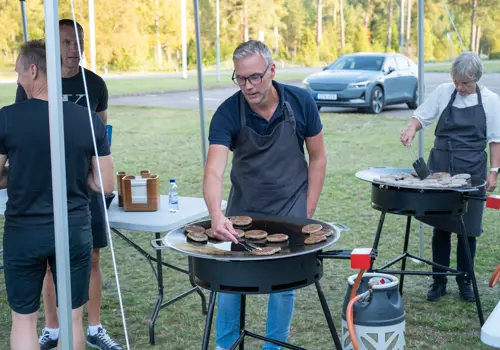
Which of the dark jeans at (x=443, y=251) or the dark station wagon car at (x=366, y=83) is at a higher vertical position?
the dark station wagon car at (x=366, y=83)

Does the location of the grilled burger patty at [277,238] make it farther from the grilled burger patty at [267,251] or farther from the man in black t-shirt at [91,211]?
the man in black t-shirt at [91,211]

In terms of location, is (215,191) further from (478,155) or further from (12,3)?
(12,3)

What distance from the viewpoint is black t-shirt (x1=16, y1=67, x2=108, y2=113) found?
12.4 feet

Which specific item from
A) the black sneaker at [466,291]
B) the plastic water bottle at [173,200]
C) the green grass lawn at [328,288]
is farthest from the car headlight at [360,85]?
the plastic water bottle at [173,200]

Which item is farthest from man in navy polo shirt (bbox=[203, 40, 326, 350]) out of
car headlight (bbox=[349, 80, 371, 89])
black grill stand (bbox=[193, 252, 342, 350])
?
car headlight (bbox=[349, 80, 371, 89])

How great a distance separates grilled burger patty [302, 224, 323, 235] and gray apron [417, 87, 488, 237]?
1.69 meters

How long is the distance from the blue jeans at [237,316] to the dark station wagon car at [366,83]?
1241 cm

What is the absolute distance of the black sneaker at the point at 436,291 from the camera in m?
4.61

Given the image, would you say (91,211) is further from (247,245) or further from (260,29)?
(260,29)

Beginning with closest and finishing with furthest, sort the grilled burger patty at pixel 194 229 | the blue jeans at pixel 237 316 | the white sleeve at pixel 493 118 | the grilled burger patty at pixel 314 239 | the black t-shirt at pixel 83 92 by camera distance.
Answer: the grilled burger patty at pixel 314 239
the grilled burger patty at pixel 194 229
the blue jeans at pixel 237 316
the black t-shirt at pixel 83 92
the white sleeve at pixel 493 118

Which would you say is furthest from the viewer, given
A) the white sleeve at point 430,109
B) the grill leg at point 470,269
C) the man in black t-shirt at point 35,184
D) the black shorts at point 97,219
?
the white sleeve at point 430,109

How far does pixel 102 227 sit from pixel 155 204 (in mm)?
392

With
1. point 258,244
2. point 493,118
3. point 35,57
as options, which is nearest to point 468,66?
point 493,118

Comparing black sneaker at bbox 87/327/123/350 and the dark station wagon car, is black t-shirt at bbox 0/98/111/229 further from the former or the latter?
the dark station wagon car
